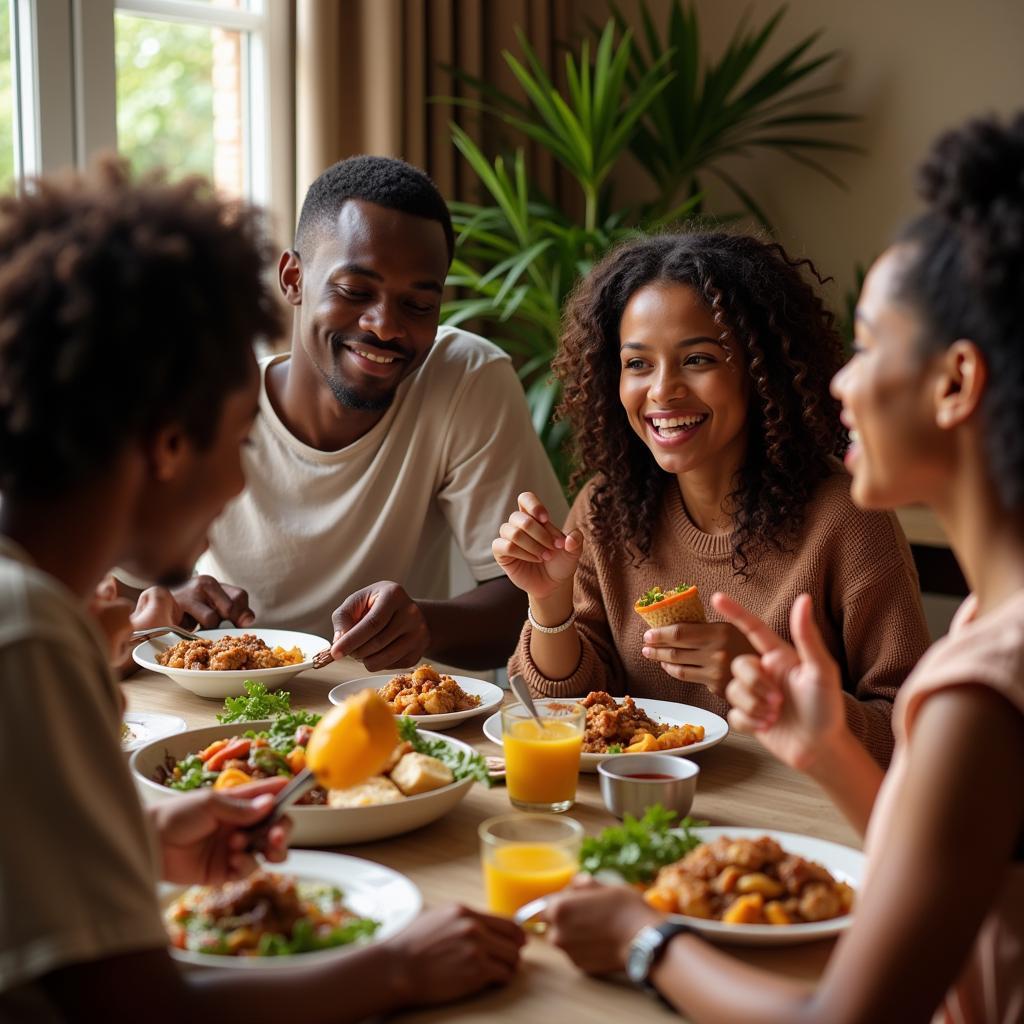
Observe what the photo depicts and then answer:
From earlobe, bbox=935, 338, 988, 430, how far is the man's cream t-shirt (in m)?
1.79

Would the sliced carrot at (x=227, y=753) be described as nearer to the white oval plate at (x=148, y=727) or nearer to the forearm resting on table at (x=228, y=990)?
the white oval plate at (x=148, y=727)

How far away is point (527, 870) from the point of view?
1.25m

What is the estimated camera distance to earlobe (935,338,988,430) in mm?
1027

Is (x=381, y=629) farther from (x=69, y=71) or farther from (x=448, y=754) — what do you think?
(x=69, y=71)

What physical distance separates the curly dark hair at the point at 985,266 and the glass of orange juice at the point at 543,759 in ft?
2.28

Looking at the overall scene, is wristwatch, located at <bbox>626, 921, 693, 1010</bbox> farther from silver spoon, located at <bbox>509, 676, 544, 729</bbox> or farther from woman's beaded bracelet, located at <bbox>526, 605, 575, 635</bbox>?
woman's beaded bracelet, located at <bbox>526, 605, 575, 635</bbox>

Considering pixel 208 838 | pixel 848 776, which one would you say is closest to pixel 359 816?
pixel 208 838

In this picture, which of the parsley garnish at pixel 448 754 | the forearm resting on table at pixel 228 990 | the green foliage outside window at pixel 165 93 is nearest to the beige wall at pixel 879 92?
the green foliage outside window at pixel 165 93

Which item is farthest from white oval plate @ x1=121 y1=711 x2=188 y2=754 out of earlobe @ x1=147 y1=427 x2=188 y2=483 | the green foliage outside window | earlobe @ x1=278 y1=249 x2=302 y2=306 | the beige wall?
the beige wall

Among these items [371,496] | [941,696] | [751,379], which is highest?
[751,379]

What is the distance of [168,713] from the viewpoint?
206 cm

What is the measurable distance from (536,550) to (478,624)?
50 centimetres

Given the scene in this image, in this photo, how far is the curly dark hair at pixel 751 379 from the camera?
2.23m

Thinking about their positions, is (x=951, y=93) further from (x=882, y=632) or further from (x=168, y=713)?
(x=168, y=713)
